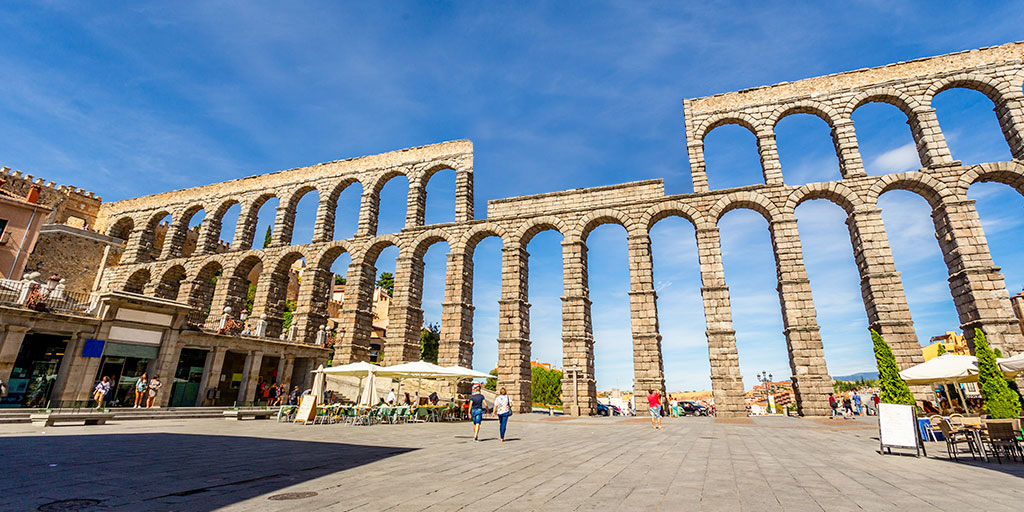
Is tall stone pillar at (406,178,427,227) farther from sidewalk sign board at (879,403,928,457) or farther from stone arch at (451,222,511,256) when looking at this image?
sidewalk sign board at (879,403,928,457)

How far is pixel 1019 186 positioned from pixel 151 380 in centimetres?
4020

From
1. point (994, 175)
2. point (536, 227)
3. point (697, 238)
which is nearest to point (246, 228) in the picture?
point (536, 227)

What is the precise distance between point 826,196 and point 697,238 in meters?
6.90

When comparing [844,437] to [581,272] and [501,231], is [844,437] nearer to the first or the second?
[581,272]

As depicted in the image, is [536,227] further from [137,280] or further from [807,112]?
[137,280]

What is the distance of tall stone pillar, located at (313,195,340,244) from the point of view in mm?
31797

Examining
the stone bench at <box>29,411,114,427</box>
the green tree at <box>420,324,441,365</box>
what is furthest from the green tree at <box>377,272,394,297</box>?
the stone bench at <box>29,411,114,427</box>

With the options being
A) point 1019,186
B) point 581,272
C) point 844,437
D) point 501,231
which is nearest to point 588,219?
point 581,272

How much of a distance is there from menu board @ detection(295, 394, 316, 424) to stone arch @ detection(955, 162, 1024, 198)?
99.8ft

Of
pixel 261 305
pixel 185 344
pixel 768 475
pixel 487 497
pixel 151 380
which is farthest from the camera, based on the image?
pixel 261 305

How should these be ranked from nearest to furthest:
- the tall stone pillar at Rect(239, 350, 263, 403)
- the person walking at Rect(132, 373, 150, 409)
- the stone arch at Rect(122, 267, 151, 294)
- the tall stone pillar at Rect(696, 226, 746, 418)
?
the person walking at Rect(132, 373, 150, 409)
the tall stone pillar at Rect(696, 226, 746, 418)
the tall stone pillar at Rect(239, 350, 263, 403)
the stone arch at Rect(122, 267, 151, 294)

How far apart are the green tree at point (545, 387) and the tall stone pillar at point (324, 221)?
48508 mm

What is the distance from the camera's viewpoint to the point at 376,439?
11305 mm

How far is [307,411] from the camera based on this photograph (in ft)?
55.2
